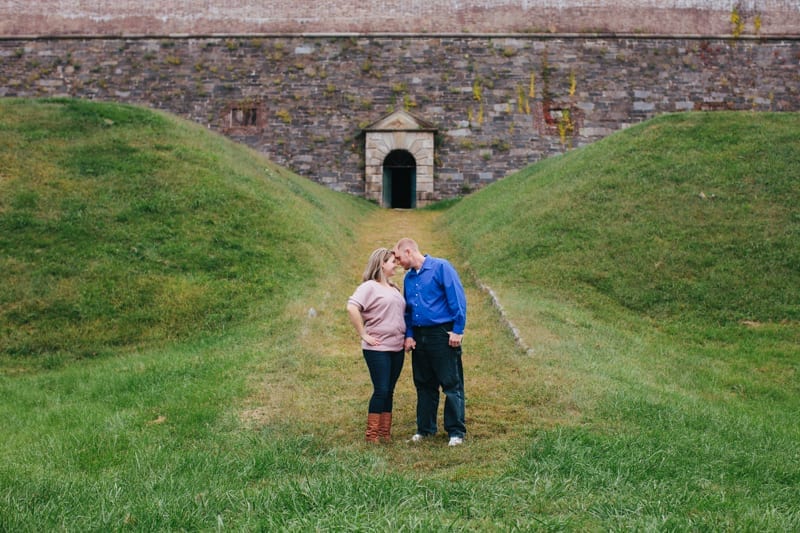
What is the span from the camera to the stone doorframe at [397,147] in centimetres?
2144

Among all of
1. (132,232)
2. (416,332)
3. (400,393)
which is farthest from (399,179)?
(416,332)

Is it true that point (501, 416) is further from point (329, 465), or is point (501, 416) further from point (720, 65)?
point (720, 65)

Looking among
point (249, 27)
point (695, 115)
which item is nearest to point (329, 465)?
point (695, 115)

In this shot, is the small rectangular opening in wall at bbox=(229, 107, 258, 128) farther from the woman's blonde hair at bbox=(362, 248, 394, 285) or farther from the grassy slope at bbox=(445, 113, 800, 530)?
the woman's blonde hair at bbox=(362, 248, 394, 285)

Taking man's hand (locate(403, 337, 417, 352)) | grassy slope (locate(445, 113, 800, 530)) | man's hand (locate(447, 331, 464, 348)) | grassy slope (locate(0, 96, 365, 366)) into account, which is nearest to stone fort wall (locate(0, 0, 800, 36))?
grassy slope (locate(445, 113, 800, 530))

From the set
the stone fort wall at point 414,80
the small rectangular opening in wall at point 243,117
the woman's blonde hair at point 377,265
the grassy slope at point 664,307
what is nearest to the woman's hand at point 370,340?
the woman's blonde hair at point 377,265

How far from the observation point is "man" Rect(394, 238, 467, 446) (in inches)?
213

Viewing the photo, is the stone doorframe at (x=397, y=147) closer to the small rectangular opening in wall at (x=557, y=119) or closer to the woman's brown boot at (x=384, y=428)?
the small rectangular opening in wall at (x=557, y=119)

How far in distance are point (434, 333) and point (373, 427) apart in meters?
0.82

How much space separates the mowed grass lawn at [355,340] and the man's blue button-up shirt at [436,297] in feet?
2.96

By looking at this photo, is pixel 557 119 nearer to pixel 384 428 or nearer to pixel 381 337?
pixel 381 337

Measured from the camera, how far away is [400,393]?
684 cm

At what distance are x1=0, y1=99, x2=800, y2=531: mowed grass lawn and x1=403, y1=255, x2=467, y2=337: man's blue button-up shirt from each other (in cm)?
90

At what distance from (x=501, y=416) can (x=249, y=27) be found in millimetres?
19710
